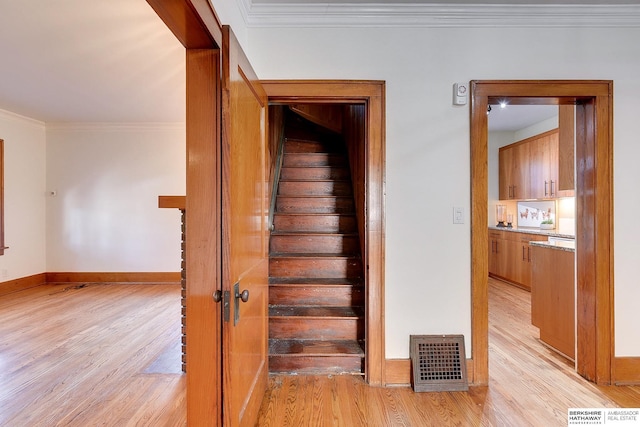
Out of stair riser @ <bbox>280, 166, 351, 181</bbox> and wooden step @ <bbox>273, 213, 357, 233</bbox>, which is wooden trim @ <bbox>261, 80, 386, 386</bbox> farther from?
stair riser @ <bbox>280, 166, 351, 181</bbox>

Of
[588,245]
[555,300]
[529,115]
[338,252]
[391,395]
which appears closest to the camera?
[391,395]

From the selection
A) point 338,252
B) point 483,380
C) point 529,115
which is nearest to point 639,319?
point 483,380

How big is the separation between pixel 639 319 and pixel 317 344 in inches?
90.8

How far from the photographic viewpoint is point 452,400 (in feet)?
6.67

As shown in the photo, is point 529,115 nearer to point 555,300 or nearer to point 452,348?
point 555,300

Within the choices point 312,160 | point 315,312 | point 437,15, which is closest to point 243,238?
point 315,312

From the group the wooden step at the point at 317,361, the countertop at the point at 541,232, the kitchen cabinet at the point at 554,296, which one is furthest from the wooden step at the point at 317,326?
the countertop at the point at 541,232

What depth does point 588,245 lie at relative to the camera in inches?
88.4

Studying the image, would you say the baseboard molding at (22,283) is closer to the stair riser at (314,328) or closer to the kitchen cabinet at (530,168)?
the stair riser at (314,328)

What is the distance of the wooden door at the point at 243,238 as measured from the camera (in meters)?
1.29

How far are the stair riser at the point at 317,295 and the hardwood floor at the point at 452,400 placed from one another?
60 centimetres

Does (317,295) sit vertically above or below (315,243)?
below

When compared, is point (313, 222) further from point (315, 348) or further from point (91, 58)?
point (91, 58)

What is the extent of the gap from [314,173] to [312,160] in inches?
9.2
